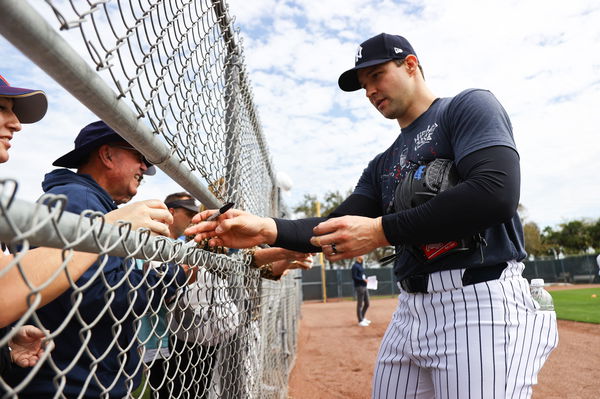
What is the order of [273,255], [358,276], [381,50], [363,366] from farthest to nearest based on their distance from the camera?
1. [358,276]
2. [363,366]
3. [273,255]
4. [381,50]

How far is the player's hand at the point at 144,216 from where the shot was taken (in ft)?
4.09

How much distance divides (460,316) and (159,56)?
145cm

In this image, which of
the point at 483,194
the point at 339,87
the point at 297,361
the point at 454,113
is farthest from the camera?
the point at 297,361

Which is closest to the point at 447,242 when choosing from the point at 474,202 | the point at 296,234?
the point at 474,202

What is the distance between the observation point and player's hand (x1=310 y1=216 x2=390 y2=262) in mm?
1820

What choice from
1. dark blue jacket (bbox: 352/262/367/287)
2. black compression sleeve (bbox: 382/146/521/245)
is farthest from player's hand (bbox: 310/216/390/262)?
dark blue jacket (bbox: 352/262/367/287)

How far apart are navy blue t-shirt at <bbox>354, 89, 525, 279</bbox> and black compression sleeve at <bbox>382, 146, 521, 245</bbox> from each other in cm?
4

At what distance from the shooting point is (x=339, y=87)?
99.7 inches

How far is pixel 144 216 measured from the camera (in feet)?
4.14

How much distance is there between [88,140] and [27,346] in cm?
89

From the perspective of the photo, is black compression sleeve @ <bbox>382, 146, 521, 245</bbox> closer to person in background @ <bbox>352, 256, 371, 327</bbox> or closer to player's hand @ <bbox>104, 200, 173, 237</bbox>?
player's hand @ <bbox>104, 200, 173, 237</bbox>

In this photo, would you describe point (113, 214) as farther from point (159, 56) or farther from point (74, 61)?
point (74, 61)

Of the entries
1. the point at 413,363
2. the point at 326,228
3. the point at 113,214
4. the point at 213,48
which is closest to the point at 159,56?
the point at 113,214

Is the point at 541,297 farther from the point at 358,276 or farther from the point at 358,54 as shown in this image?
the point at 358,276
